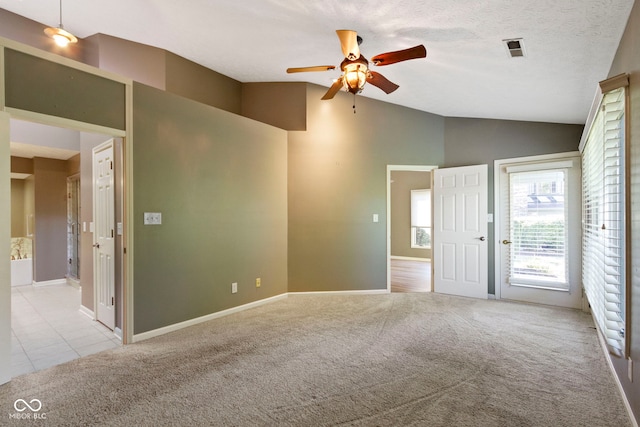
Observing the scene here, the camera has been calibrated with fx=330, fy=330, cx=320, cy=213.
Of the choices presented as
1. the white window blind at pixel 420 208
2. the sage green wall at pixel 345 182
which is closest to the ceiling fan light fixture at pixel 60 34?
the sage green wall at pixel 345 182

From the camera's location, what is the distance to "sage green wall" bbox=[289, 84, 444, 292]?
5.19m

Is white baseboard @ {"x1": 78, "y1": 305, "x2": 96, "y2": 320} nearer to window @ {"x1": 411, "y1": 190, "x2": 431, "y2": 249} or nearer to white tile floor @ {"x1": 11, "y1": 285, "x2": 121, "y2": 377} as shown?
white tile floor @ {"x1": 11, "y1": 285, "x2": 121, "y2": 377}

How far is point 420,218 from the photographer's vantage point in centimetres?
925

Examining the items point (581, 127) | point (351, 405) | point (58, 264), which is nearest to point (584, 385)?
point (351, 405)

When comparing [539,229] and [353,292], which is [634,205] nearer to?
[539,229]

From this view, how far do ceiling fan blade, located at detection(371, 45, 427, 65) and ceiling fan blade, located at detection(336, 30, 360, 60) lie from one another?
0.22 m

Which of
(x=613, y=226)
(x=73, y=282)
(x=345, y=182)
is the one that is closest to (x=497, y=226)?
(x=345, y=182)

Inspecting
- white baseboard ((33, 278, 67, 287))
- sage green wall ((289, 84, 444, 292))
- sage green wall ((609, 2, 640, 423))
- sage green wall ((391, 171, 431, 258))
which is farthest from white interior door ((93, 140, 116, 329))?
sage green wall ((391, 171, 431, 258))

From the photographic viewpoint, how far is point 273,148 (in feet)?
16.2

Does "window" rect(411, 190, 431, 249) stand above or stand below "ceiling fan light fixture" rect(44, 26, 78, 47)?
below

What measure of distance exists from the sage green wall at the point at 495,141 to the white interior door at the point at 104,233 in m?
4.83

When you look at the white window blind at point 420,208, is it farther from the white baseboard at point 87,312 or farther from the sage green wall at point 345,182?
the white baseboard at point 87,312

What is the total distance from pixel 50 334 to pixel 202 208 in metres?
2.08

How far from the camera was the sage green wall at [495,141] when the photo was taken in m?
4.66
